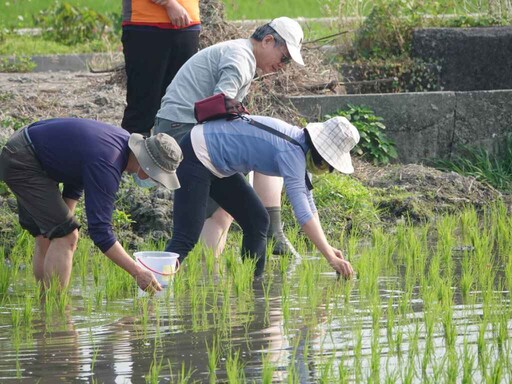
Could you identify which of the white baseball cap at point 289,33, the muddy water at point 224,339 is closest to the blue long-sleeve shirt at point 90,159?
the muddy water at point 224,339

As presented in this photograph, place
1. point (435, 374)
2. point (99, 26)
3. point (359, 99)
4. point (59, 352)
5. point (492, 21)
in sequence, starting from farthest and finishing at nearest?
point (99, 26), point (492, 21), point (359, 99), point (59, 352), point (435, 374)

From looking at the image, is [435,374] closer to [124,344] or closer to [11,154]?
[124,344]

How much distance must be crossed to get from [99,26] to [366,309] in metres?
10.1

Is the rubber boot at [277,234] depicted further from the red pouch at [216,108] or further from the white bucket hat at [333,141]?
the white bucket hat at [333,141]

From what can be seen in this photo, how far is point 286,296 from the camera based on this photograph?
5902mm

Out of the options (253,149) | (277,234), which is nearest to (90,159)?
(253,149)

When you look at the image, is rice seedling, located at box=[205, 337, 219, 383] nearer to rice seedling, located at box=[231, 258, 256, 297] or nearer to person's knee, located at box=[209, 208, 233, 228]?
rice seedling, located at box=[231, 258, 256, 297]

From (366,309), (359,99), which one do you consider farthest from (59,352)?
(359,99)

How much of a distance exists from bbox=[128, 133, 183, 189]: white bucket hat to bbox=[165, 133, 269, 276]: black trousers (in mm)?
584

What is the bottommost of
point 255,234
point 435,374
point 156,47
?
point 435,374

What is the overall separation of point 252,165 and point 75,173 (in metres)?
0.96

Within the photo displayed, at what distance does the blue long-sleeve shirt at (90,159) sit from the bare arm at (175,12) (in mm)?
A: 1930

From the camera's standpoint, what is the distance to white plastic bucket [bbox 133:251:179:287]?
5.97 meters

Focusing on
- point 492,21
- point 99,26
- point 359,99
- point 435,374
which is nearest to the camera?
point 435,374
